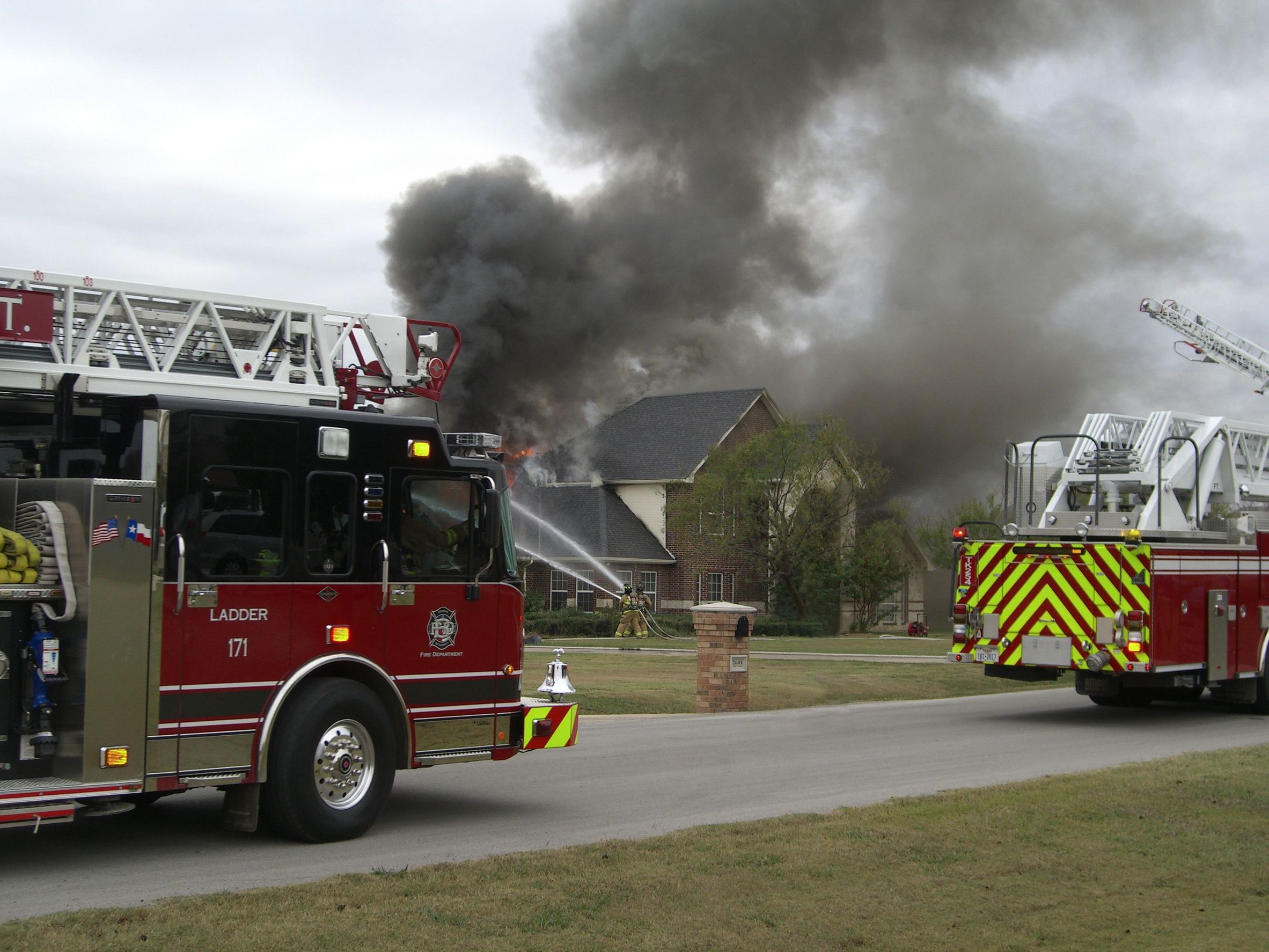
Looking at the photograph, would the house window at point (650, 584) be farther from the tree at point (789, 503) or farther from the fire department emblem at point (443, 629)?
the fire department emblem at point (443, 629)

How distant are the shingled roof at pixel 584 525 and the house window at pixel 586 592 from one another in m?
0.54

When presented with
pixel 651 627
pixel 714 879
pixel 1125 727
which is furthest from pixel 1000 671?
pixel 651 627

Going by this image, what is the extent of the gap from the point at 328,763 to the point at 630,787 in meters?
2.97

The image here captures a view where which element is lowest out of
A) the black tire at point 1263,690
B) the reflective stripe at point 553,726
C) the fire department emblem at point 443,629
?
the black tire at point 1263,690

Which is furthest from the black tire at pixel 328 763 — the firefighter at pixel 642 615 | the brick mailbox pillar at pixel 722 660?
the firefighter at pixel 642 615

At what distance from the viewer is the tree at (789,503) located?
3894cm

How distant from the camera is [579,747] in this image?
12.1 meters

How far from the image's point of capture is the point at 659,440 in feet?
141

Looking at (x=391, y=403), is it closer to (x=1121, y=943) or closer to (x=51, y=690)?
(x=51, y=690)

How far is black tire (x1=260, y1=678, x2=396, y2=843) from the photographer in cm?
738

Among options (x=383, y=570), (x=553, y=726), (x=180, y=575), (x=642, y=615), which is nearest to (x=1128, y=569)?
(x=553, y=726)

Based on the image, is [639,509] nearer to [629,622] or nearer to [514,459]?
[629,622]

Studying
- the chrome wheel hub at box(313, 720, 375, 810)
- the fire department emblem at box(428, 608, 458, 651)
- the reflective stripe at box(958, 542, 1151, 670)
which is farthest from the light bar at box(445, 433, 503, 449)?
the reflective stripe at box(958, 542, 1151, 670)

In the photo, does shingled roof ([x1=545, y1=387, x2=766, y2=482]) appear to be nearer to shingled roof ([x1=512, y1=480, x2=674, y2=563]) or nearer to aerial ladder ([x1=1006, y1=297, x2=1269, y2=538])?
shingled roof ([x1=512, y1=480, x2=674, y2=563])
